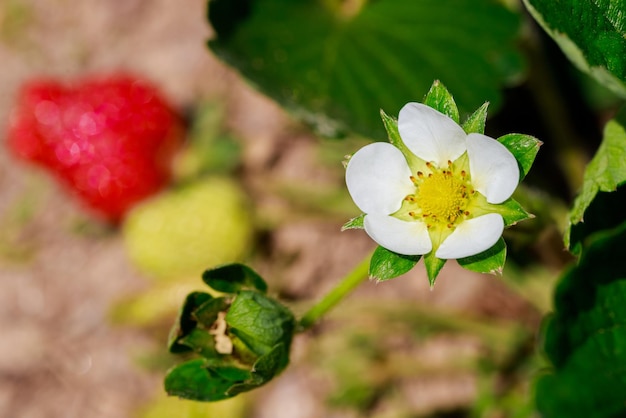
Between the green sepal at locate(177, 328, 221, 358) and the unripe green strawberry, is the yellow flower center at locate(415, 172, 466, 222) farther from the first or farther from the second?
the unripe green strawberry

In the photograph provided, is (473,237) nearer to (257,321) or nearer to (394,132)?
(394,132)

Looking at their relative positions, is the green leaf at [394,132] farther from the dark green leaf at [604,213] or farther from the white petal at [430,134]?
the dark green leaf at [604,213]

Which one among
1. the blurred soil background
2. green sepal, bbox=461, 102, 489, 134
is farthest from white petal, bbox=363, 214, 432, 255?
the blurred soil background

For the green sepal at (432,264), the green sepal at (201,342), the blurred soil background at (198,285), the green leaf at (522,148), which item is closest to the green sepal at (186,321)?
the green sepal at (201,342)

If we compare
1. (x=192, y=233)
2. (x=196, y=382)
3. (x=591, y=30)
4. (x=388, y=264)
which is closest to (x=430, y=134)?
(x=388, y=264)

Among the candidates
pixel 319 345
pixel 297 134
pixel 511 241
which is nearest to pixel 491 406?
pixel 319 345

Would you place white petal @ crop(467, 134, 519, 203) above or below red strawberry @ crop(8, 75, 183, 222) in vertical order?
above
